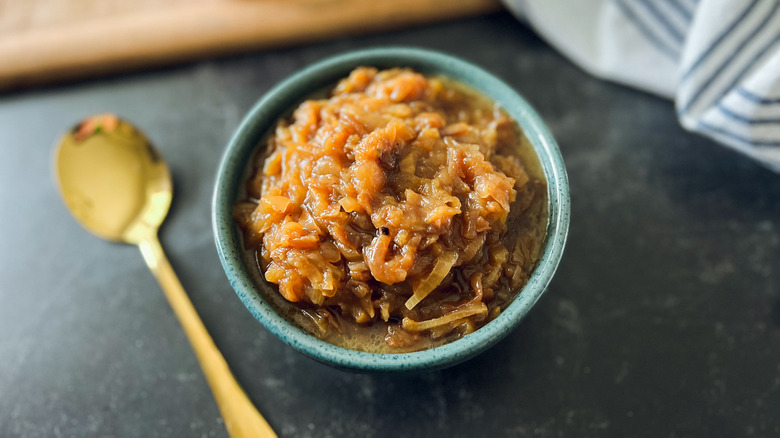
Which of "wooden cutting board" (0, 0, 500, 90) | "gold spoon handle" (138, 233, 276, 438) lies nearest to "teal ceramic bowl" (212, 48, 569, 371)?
"gold spoon handle" (138, 233, 276, 438)

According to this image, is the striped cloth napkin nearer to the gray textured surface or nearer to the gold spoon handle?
the gray textured surface

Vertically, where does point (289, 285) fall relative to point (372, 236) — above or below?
below

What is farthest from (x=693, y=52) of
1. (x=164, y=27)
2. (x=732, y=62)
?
(x=164, y=27)

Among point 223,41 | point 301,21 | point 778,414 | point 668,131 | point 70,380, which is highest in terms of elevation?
point 668,131

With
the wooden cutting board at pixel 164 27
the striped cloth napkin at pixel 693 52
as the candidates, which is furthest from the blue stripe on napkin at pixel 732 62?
the wooden cutting board at pixel 164 27

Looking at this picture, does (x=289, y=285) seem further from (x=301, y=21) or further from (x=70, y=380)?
(x=301, y=21)

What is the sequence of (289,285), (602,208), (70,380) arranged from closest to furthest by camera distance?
(289,285) < (70,380) < (602,208)

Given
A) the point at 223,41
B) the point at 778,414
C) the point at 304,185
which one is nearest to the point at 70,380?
the point at 304,185

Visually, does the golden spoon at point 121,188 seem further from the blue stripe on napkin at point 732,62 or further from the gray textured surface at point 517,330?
the blue stripe on napkin at point 732,62
